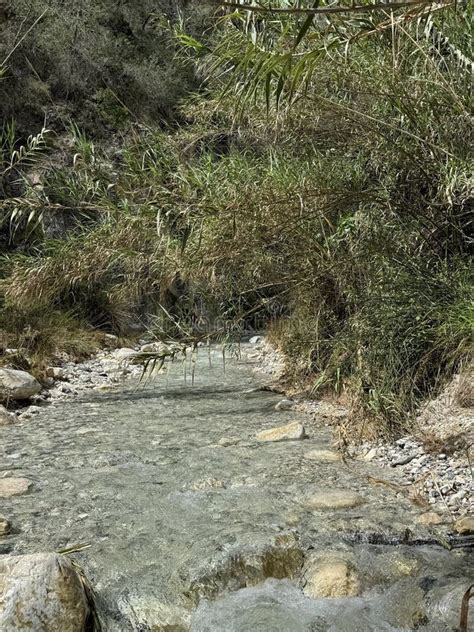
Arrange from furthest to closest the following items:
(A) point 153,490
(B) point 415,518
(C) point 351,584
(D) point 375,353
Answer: (D) point 375,353
(A) point 153,490
(B) point 415,518
(C) point 351,584

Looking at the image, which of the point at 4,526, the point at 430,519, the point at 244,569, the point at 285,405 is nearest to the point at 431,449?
the point at 430,519

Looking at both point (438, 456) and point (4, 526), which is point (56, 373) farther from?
point (438, 456)

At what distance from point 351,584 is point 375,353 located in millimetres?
2048

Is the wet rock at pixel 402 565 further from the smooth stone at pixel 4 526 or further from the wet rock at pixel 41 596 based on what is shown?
the smooth stone at pixel 4 526

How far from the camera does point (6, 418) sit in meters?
4.93

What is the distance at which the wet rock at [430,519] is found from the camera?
9.73 feet

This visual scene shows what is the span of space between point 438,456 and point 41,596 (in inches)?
93.0

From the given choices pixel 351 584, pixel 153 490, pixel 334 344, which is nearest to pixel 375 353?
pixel 334 344

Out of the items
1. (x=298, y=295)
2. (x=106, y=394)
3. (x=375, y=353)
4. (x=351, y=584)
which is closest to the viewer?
(x=351, y=584)

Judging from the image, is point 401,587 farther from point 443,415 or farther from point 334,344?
point 334,344

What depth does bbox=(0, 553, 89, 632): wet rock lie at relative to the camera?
6.77 feet

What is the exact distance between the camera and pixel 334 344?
4.85 m

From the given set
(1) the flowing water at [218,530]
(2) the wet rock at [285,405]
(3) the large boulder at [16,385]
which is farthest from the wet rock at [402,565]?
(3) the large boulder at [16,385]

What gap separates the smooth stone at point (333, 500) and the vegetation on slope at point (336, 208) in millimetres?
929
